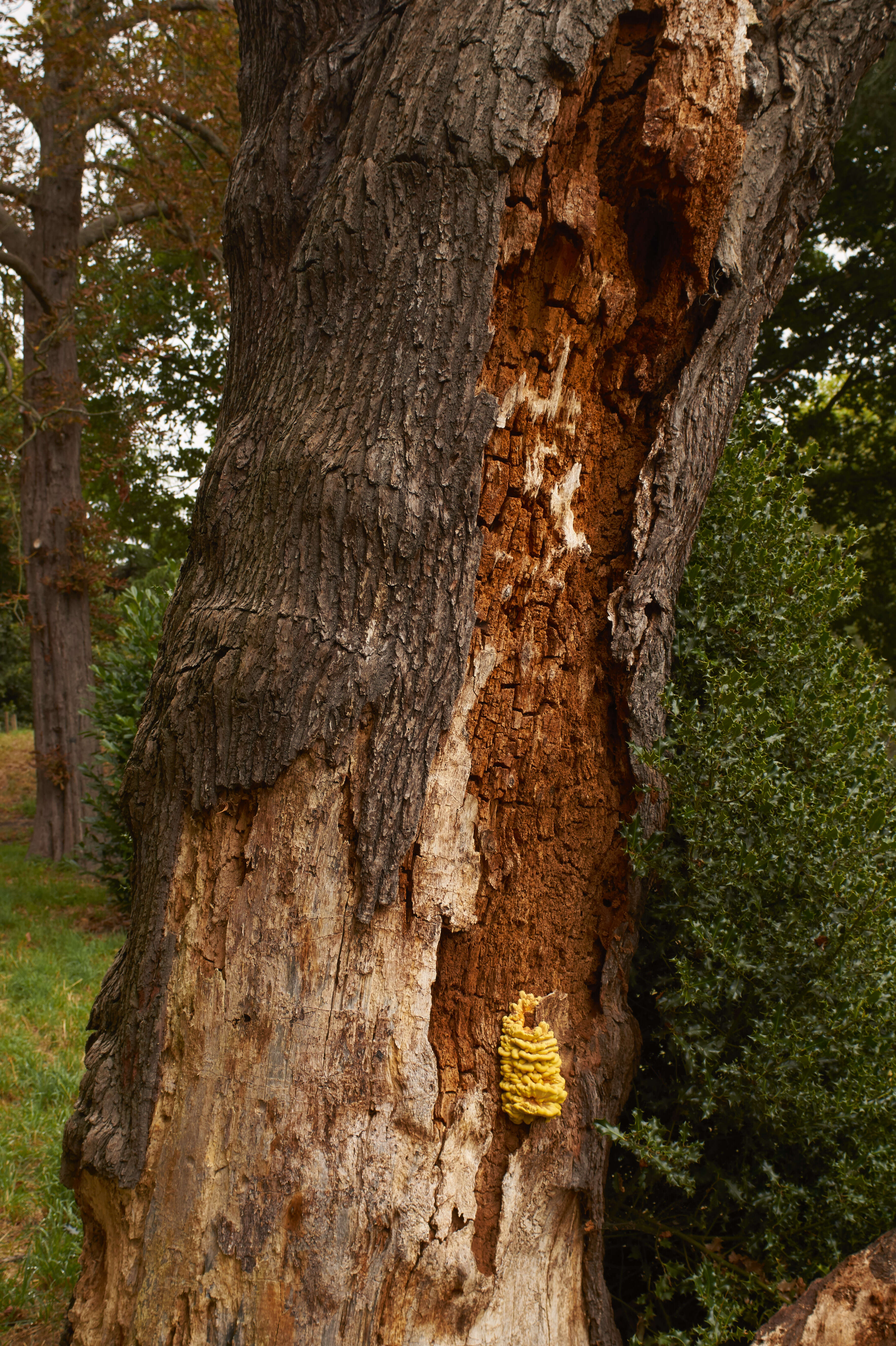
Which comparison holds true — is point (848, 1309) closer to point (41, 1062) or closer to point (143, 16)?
point (41, 1062)

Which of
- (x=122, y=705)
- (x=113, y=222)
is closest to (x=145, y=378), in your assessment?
(x=113, y=222)

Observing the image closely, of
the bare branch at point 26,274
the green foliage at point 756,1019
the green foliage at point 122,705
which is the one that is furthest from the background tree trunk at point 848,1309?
the bare branch at point 26,274

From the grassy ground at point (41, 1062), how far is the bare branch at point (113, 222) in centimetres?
707

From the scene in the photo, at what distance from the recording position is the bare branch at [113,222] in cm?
947

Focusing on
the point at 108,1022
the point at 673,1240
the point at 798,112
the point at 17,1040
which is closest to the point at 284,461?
the point at 108,1022

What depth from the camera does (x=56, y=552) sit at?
9383mm

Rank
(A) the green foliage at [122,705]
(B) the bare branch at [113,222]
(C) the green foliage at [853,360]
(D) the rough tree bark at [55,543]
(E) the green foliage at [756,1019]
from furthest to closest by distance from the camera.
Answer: (C) the green foliage at [853,360]
(B) the bare branch at [113,222]
(D) the rough tree bark at [55,543]
(A) the green foliage at [122,705]
(E) the green foliage at [756,1019]

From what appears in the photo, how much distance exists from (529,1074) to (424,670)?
3.36ft

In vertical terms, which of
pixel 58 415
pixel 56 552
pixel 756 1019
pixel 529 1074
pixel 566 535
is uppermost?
pixel 58 415

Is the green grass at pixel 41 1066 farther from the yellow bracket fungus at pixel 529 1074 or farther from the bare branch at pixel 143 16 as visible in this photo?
the bare branch at pixel 143 16

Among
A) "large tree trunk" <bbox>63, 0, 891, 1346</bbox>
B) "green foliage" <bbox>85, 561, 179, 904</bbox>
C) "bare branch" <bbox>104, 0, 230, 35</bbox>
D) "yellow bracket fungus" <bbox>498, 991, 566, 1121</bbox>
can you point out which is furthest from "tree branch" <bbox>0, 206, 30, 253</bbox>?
"yellow bracket fungus" <bbox>498, 991, 566, 1121</bbox>

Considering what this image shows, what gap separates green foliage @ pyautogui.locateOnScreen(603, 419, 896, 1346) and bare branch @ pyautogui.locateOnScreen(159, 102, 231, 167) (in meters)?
8.35

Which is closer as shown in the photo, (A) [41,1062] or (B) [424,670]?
(B) [424,670]

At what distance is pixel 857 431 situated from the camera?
1230 centimetres
